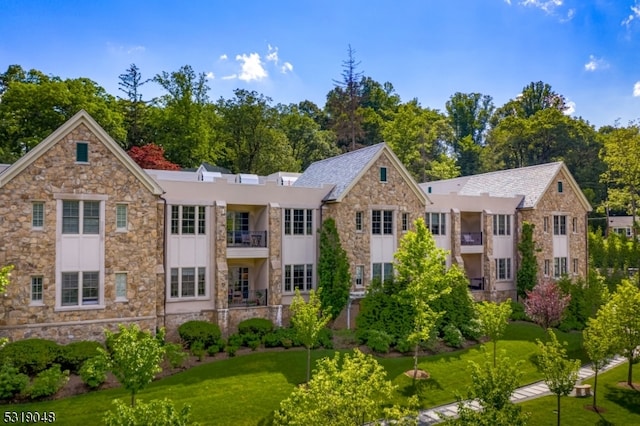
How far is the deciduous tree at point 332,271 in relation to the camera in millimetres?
27594

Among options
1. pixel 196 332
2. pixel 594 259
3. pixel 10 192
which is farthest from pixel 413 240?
pixel 594 259

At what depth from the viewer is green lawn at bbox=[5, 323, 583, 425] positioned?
17.6 m

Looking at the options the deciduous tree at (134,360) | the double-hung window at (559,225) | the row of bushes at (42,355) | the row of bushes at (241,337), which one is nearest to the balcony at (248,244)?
the row of bushes at (241,337)

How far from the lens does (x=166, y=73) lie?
58.0 meters

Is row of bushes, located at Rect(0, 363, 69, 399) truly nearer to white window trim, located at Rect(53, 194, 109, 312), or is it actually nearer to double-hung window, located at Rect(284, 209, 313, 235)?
white window trim, located at Rect(53, 194, 109, 312)

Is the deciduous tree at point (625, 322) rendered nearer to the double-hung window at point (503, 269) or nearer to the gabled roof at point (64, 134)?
the double-hung window at point (503, 269)

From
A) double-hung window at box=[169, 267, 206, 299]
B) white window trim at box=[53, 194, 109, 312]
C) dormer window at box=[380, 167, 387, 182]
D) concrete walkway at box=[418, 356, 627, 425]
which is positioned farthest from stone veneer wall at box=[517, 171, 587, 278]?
white window trim at box=[53, 194, 109, 312]

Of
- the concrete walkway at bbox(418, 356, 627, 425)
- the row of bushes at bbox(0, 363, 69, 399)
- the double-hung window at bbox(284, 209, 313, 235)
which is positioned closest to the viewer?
the row of bushes at bbox(0, 363, 69, 399)

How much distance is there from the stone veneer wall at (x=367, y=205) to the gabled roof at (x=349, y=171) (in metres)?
0.33

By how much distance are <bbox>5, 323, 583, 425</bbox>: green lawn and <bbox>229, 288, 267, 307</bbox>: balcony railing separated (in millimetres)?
4394

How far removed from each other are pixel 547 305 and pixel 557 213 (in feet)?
33.9

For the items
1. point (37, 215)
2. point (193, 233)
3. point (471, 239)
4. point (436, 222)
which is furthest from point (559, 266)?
point (37, 215)

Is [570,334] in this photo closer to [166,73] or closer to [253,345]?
[253,345]

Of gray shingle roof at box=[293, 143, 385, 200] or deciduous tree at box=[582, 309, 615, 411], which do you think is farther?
gray shingle roof at box=[293, 143, 385, 200]
